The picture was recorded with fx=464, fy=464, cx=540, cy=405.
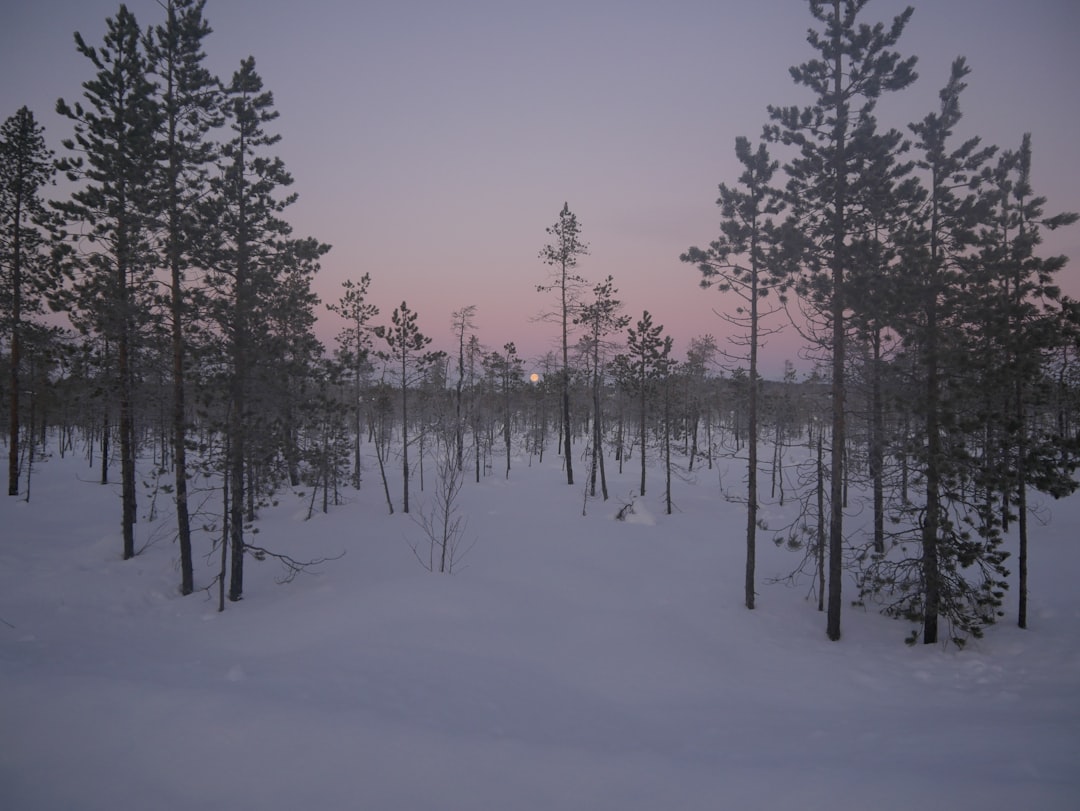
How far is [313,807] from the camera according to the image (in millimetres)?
5332

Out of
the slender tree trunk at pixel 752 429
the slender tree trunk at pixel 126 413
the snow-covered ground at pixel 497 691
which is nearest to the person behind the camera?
the snow-covered ground at pixel 497 691

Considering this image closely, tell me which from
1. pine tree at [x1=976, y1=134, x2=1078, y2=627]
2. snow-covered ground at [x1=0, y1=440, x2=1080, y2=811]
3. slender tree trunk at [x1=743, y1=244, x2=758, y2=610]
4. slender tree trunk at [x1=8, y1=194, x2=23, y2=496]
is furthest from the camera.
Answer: slender tree trunk at [x1=8, y1=194, x2=23, y2=496]

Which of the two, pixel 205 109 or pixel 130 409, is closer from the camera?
pixel 205 109

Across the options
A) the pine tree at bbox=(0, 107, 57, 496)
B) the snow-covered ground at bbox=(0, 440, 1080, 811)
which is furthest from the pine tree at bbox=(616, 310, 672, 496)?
the pine tree at bbox=(0, 107, 57, 496)

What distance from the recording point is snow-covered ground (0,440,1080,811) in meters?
5.78

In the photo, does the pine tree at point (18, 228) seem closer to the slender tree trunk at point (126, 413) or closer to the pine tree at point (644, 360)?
the slender tree trunk at point (126, 413)

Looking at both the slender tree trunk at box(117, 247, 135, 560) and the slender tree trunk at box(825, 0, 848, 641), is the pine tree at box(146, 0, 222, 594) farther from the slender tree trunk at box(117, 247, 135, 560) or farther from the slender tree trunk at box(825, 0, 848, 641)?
the slender tree trunk at box(825, 0, 848, 641)

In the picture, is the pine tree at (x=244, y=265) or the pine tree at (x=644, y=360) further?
the pine tree at (x=644, y=360)

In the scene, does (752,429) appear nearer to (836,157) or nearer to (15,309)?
(836,157)

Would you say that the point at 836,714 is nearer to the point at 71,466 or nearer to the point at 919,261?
the point at 919,261

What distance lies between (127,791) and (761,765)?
26.8 ft

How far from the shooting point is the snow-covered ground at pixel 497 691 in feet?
19.0

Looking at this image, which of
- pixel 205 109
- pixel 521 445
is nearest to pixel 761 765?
pixel 205 109

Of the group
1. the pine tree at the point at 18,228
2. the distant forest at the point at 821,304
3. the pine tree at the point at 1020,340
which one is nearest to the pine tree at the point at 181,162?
the distant forest at the point at 821,304
